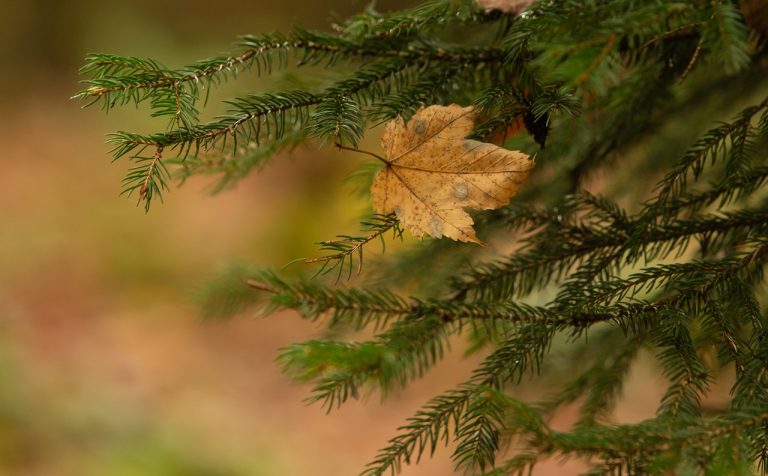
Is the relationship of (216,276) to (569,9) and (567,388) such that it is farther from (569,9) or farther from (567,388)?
(569,9)

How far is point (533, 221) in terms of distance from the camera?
42.5 inches

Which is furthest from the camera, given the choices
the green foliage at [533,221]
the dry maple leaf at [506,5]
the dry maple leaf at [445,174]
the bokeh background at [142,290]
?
the bokeh background at [142,290]

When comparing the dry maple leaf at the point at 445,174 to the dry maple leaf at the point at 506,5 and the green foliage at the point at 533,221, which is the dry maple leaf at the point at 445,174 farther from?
the dry maple leaf at the point at 506,5

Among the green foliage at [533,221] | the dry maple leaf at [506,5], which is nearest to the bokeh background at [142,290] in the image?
the green foliage at [533,221]

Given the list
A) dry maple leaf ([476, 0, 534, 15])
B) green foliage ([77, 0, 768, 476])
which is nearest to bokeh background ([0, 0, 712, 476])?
green foliage ([77, 0, 768, 476])

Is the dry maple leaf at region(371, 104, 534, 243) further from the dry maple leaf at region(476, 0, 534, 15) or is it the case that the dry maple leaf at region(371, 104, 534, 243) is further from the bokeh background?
the bokeh background

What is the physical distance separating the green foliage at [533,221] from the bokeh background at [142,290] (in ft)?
4.56

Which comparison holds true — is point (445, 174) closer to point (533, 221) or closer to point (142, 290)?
point (533, 221)

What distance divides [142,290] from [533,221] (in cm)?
342

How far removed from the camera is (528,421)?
619 mm

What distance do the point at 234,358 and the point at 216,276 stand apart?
262cm

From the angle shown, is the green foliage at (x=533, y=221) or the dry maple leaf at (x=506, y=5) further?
the dry maple leaf at (x=506, y=5)

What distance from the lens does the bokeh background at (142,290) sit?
2.99 metres

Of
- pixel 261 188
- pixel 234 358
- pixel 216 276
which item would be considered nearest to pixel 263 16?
pixel 261 188
